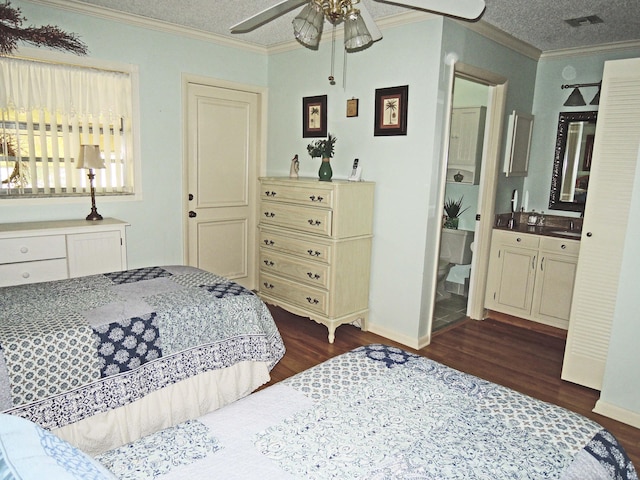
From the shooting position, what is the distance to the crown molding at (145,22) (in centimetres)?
331

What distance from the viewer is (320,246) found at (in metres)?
3.59

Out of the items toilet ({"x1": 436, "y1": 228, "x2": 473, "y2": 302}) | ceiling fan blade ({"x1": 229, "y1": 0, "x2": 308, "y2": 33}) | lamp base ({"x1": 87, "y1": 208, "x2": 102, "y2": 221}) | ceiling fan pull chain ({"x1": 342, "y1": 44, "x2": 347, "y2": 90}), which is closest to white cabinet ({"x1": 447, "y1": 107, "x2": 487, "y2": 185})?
toilet ({"x1": 436, "y1": 228, "x2": 473, "y2": 302})

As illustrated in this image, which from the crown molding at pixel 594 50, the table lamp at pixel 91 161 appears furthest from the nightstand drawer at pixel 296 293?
the crown molding at pixel 594 50

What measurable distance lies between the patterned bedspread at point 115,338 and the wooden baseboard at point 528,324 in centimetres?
251

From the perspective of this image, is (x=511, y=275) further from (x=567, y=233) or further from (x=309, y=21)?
(x=309, y=21)

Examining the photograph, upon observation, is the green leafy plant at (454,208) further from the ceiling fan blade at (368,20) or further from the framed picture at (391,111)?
the ceiling fan blade at (368,20)

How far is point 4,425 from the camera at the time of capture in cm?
91

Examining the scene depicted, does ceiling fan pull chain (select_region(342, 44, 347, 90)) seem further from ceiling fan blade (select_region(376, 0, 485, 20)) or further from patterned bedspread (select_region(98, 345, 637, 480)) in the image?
patterned bedspread (select_region(98, 345, 637, 480))

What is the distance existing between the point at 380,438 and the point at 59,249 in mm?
2853

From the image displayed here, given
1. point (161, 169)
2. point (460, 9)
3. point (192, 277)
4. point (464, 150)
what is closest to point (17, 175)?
point (161, 169)

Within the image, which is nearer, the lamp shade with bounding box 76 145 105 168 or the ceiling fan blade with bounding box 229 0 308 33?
the ceiling fan blade with bounding box 229 0 308 33

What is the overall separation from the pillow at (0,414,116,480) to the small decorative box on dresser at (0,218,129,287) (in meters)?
2.55

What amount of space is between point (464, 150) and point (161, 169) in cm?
298

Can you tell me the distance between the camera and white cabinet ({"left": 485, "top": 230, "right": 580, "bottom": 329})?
3.80 meters
